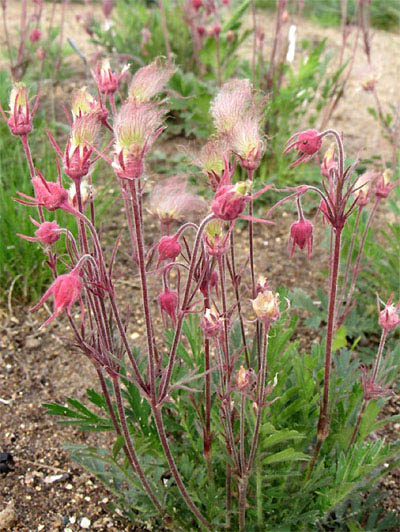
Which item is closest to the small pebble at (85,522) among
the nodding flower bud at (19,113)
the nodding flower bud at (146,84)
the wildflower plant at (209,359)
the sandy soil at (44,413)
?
the sandy soil at (44,413)

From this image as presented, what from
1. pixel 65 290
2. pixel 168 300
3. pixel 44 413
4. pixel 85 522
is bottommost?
pixel 85 522

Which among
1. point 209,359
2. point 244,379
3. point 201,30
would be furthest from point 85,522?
point 201,30

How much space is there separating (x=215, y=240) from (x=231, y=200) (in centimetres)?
25

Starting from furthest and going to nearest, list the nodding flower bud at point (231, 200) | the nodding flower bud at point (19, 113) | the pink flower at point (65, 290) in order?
the nodding flower bud at point (19, 113)
the pink flower at point (65, 290)
the nodding flower bud at point (231, 200)

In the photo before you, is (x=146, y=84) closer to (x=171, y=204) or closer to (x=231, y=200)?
(x=171, y=204)

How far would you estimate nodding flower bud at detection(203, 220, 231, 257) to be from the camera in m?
1.35

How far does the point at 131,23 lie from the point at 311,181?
205cm

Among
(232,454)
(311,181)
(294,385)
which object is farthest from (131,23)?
(232,454)

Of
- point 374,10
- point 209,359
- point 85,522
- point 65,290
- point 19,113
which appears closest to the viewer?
point 65,290

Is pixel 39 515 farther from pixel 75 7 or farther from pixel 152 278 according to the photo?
pixel 75 7

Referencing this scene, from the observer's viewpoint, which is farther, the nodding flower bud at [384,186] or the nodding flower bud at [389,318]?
the nodding flower bud at [384,186]

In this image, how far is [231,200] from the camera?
3.67ft

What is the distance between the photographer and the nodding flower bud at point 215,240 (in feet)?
4.42

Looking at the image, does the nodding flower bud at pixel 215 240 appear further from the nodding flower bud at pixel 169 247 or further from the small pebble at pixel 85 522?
the small pebble at pixel 85 522
